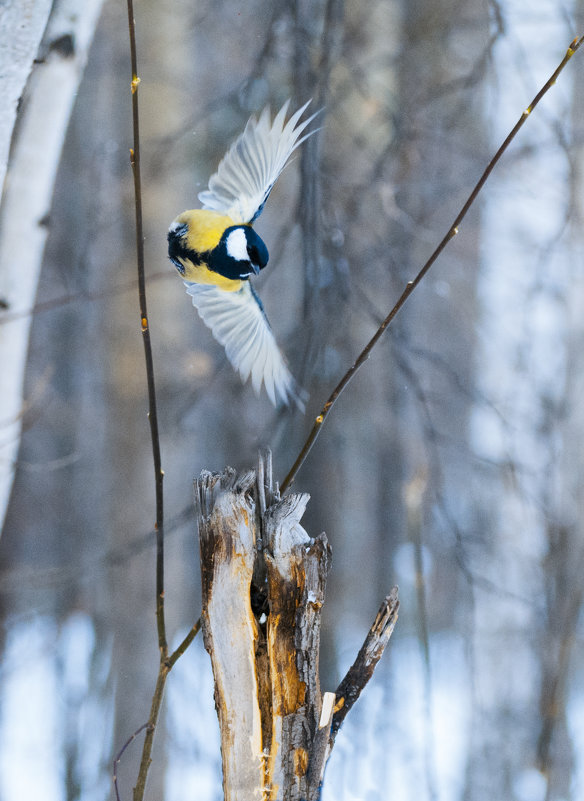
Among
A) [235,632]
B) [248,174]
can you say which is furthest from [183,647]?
[248,174]

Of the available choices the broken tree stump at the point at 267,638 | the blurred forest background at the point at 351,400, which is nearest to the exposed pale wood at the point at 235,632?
the broken tree stump at the point at 267,638

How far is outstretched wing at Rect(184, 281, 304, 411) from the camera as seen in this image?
678 millimetres

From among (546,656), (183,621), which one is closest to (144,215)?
(183,621)

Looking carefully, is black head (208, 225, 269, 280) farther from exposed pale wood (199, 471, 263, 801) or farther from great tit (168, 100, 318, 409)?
exposed pale wood (199, 471, 263, 801)

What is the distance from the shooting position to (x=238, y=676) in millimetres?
453

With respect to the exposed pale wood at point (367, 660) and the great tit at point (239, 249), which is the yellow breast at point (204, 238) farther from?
the exposed pale wood at point (367, 660)

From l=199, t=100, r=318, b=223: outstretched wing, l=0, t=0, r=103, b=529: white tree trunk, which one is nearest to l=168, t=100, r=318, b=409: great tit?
l=199, t=100, r=318, b=223: outstretched wing

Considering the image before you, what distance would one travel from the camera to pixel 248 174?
67 cm

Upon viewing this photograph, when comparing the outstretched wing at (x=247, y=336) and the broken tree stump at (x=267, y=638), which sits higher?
the outstretched wing at (x=247, y=336)

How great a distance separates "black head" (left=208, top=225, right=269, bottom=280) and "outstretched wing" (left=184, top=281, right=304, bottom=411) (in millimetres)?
16

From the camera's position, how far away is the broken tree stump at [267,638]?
0.44m

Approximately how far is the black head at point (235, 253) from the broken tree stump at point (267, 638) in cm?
26

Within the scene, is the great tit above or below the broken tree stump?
above

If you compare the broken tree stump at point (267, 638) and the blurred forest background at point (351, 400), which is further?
the blurred forest background at point (351, 400)
